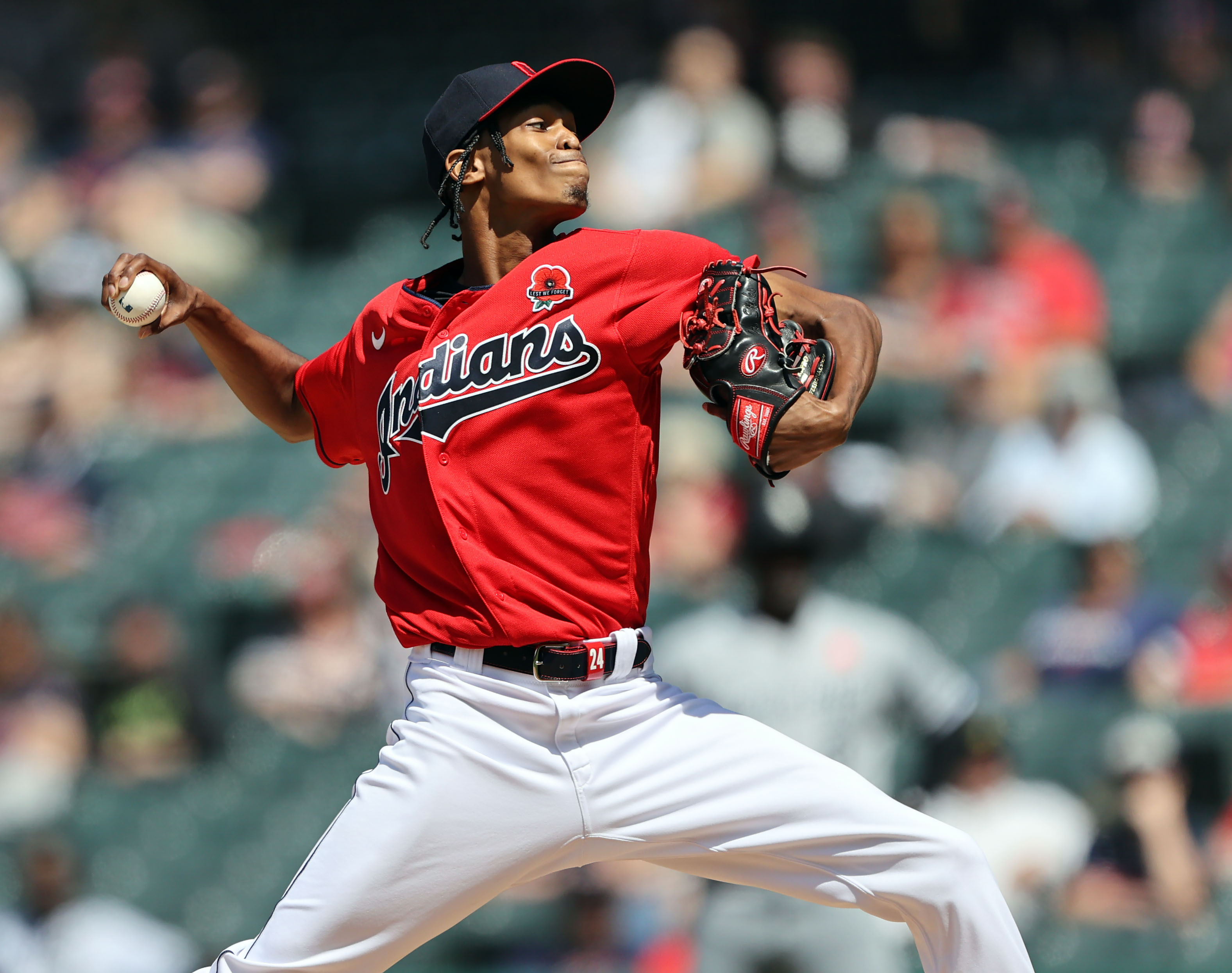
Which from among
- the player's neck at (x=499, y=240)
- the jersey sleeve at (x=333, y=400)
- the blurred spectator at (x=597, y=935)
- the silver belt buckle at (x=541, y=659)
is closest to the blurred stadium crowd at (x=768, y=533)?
the blurred spectator at (x=597, y=935)

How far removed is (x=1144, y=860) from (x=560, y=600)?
3373 mm

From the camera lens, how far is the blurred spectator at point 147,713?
21.0 feet

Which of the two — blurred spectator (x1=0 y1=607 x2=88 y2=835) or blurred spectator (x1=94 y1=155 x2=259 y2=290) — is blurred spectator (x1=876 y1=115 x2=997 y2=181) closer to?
blurred spectator (x1=94 y1=155 x2=259 y2=290)

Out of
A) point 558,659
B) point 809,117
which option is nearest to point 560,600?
point 558,659

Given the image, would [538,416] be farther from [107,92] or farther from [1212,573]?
[107,92]

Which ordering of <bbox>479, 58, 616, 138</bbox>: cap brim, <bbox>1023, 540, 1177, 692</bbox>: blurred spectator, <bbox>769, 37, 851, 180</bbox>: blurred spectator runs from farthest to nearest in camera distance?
1. <bbox>769, 37, 851, 180</bbox>: blurred spectator
2. <bbox>1023, 540, 1177, 692</bbox>: blurred spectator
3. <bbox>479, 58, 616, 138</bbox>: cap brim

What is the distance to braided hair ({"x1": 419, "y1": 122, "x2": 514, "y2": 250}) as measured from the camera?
274 centimetres

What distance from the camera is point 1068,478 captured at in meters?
6.48

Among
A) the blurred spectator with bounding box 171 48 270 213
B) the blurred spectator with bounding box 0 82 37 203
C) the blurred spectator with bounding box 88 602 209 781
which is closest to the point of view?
the blurred spectator with bounding box 88 602 209 781

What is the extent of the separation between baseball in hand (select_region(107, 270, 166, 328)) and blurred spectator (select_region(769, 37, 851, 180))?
19.1 ft

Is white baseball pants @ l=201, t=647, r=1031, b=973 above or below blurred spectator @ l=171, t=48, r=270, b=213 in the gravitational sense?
below

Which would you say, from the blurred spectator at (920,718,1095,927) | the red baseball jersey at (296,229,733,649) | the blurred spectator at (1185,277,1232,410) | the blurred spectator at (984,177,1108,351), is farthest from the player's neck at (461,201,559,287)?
the blurred spectator at (1185,277,1232,410)

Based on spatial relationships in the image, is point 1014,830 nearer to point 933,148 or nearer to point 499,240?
point 499,240

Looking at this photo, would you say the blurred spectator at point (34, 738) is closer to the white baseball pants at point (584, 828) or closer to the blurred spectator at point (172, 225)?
the blurred spectator at point (172, 225)
